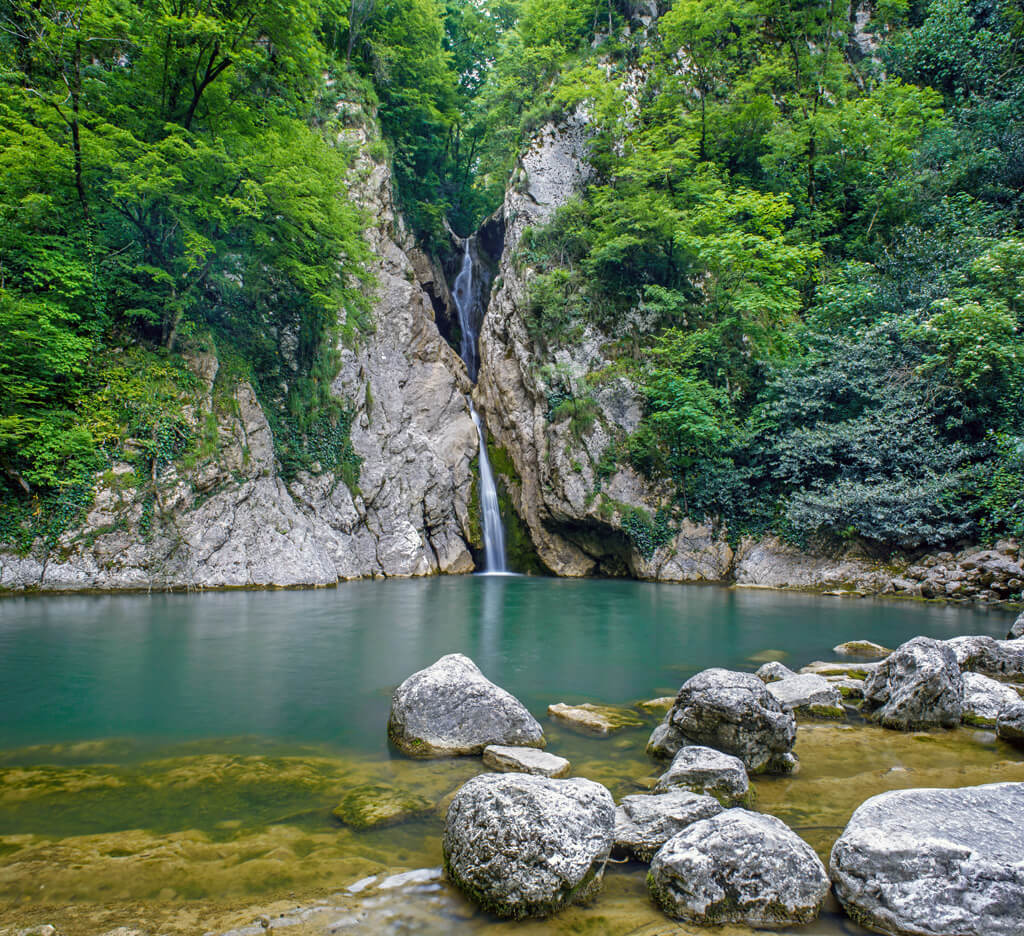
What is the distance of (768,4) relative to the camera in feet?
78.0

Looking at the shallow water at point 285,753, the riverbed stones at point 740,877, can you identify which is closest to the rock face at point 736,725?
the shallow water at point 285,753

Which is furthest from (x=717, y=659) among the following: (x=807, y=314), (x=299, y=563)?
(x=807, y=314)

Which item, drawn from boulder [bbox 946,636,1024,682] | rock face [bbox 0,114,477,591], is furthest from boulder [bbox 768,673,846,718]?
rock face [bbox 0,114,477,591]

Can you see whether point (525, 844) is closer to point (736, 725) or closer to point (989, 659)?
point (736, 725)

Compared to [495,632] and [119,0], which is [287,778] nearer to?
[495,632]

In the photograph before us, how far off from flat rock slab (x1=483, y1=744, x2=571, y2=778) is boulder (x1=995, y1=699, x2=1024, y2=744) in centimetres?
382

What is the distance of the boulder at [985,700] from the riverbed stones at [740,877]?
3.73 metres

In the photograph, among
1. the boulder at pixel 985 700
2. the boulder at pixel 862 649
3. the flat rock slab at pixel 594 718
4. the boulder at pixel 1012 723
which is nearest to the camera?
the boulder at pixel 1012 723

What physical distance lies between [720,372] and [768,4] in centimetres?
1646

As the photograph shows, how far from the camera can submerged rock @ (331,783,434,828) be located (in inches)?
138

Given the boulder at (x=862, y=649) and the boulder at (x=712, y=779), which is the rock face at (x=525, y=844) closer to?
the boulder at (x=712, y=779)

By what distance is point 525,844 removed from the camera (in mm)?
2760

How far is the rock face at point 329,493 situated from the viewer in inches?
530

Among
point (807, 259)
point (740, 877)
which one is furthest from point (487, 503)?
point (740, 877)
